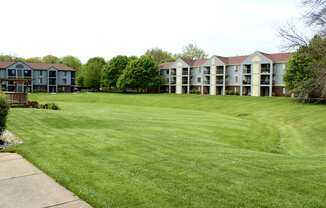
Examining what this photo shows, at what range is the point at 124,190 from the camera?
579cm

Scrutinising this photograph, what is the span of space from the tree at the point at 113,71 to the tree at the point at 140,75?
5752mm

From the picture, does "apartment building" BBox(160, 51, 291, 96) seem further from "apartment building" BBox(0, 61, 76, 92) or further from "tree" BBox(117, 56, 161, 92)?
"apartment building" BBox(0, 61, 76, 92)

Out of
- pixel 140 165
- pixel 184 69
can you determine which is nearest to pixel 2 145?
pixel 140 165

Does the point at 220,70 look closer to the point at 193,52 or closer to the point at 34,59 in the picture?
the point at 193,52

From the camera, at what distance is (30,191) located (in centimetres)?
588

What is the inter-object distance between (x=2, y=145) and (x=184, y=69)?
2943 inches

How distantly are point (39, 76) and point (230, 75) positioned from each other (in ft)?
174

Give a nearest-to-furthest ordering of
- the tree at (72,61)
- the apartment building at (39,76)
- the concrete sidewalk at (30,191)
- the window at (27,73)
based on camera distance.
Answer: the concrete sidewalk at (30,191), the apartment building at (39,76), the window at (27,73), the tree at (72,61)

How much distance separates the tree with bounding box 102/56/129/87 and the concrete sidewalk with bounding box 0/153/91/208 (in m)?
82.6

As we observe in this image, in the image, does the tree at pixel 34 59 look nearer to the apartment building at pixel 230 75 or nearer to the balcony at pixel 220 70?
the apartment building at pixel 230 75

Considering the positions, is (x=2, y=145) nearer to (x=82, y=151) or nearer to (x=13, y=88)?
(x=82, y=151)

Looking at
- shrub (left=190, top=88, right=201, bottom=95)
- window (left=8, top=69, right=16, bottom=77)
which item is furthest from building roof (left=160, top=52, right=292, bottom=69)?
window (left=8, top=69, right=16, bottom=77)

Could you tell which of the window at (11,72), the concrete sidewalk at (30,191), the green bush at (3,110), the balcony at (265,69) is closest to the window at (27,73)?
the window at (11,72)

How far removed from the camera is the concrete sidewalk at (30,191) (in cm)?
524
